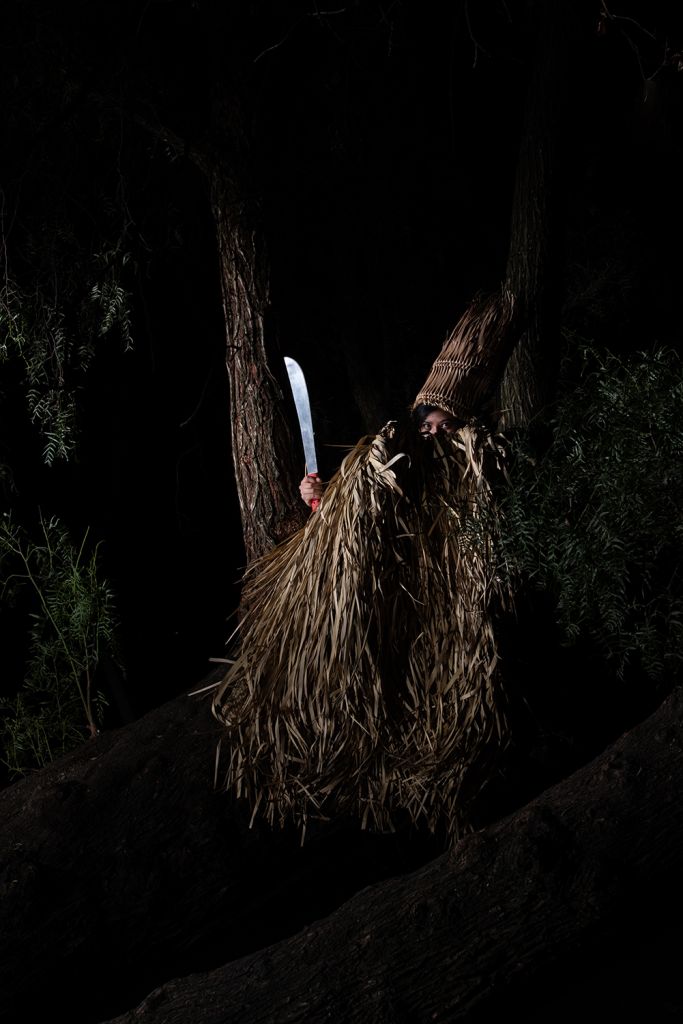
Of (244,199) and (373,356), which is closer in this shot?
(244,199)

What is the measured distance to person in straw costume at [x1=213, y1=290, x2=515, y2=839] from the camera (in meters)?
1.86

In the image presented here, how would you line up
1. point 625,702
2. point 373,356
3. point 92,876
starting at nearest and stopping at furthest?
1. point 92,876
2. point 625,702
3. point 373,356

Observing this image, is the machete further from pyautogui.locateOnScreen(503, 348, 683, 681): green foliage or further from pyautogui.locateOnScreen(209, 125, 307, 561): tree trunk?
pyautogui.locateOnScreen(503, 348, 683, 681): green foliage

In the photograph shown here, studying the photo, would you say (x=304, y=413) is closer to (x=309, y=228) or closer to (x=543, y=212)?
(x=543, y=212)

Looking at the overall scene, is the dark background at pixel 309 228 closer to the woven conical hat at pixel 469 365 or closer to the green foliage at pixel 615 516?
the woven conical hat at pixel 469 365

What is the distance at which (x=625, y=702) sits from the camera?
7.54 ft

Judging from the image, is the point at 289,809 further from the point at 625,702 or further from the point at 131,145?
the point at 131,145

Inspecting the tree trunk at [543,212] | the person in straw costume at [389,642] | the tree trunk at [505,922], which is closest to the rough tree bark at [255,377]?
the person in straw costume at [389,642]

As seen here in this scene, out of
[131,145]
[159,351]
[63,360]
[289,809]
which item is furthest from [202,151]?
[289,809]

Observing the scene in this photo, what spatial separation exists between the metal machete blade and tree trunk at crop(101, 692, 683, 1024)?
3.08 feet

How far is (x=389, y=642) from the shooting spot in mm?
1890

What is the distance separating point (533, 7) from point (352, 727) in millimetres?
2062

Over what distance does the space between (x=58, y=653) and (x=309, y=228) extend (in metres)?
1.65

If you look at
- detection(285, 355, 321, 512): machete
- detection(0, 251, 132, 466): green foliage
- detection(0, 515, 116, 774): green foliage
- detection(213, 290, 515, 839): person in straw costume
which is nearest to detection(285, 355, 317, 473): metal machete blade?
detection(285, 355, 321, 512): machete
